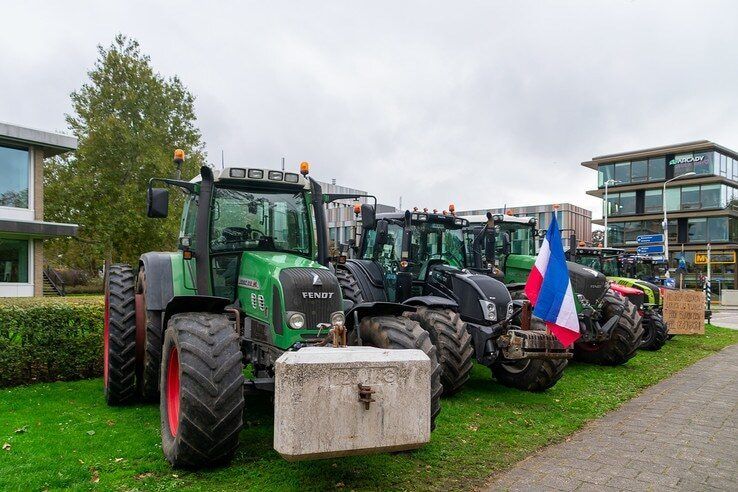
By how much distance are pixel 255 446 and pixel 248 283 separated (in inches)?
60.0

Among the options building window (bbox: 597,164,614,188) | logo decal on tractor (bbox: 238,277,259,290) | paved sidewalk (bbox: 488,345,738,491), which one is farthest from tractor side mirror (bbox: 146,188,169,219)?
building window (bbox: 597,164,614,188)

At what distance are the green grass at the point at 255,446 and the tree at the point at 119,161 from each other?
20.5m

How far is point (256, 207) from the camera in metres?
6.00

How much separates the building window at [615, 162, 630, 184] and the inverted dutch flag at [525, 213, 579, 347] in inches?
2001

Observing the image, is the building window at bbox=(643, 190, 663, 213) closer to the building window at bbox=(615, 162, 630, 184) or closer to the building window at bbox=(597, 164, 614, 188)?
the building window at bbox=(615, 162, 630, 184)

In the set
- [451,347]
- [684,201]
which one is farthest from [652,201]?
[451,347]

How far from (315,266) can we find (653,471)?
3.49m

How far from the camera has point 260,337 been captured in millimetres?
5180

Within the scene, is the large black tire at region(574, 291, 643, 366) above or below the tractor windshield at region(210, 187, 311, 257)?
below

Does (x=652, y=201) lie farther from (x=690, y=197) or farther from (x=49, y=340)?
(x=49, y=340)

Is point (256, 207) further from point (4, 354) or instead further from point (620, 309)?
point (620, 309)

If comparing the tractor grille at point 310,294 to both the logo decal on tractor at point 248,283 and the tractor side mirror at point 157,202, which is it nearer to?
the logo decal on tractor at point 248,283

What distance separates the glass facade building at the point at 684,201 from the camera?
4750 centimetres

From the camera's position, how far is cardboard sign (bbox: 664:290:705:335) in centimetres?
1408
